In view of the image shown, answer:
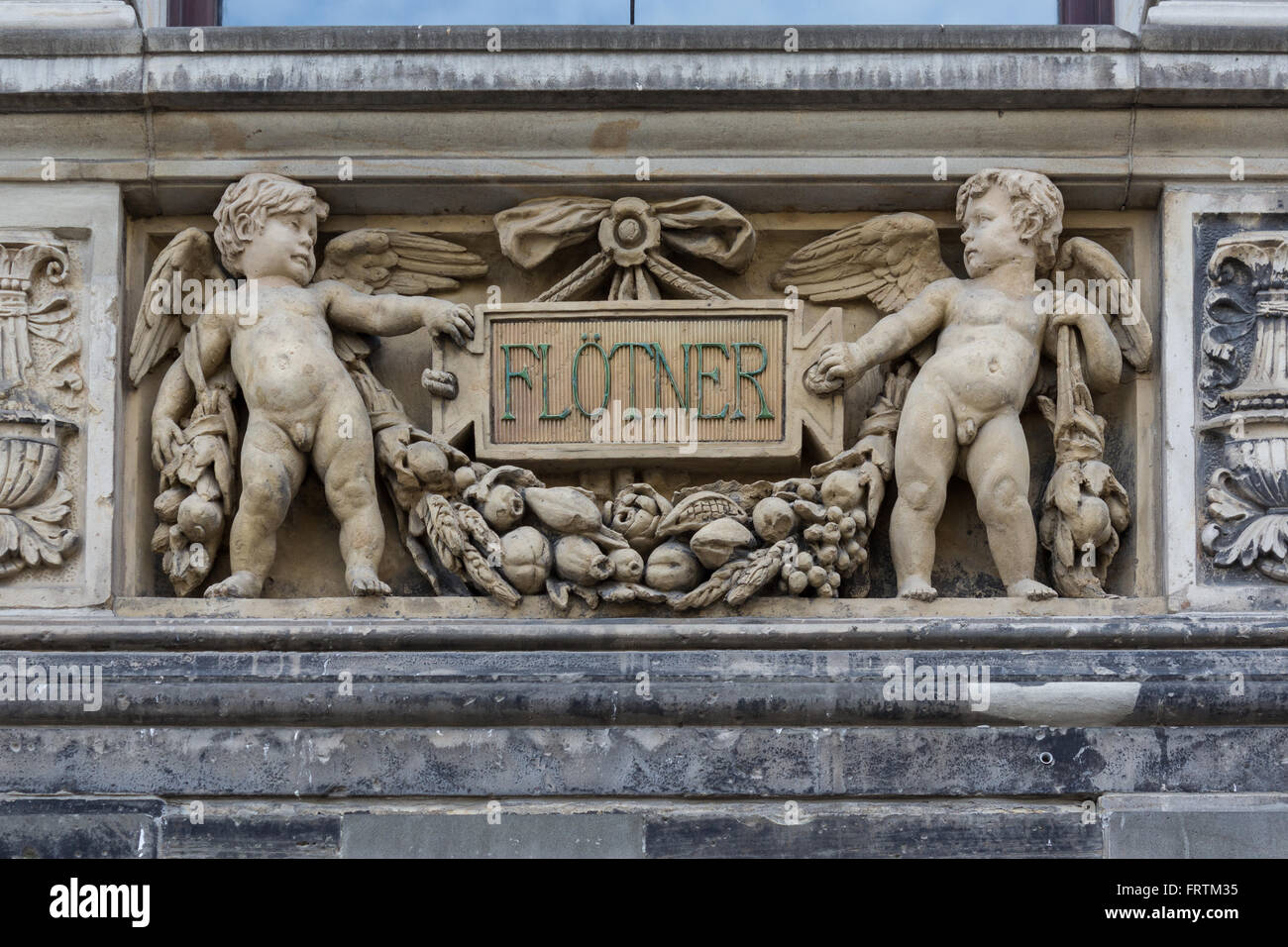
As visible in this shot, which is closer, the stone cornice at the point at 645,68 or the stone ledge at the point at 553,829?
the stone ledge at the point at 553,829

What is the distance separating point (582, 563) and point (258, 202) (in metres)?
1.29

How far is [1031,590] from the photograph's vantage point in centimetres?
616

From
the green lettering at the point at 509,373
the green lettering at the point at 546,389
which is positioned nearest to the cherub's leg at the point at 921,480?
the green lettering at the point at 546,389

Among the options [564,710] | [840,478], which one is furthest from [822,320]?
[564,710]

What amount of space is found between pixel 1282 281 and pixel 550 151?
1.94 metres

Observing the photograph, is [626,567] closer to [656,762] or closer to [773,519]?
[773,519]

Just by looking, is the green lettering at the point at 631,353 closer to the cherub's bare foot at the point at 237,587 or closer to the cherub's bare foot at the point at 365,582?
the cherub's bare foot at the point at 365,582

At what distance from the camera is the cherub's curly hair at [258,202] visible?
251 inches

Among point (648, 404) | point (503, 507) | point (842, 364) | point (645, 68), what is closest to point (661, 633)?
point (503, 507)

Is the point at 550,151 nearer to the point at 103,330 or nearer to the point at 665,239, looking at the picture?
the point at 665,239

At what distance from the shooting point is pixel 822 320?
641cm

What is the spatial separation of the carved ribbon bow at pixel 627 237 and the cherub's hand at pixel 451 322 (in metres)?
0.21

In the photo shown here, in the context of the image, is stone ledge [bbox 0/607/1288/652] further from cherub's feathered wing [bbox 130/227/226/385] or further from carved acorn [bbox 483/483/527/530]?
cherub's feathered wing [bbox 130/227/226/385]

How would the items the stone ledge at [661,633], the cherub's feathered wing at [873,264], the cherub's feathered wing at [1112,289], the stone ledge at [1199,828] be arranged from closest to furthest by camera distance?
the stone ledge at [1199,828]
the stone ledge at [661,633]
the cherub's feathered wing at [1112,289]
the cherub's feathered wing at [873,264]
